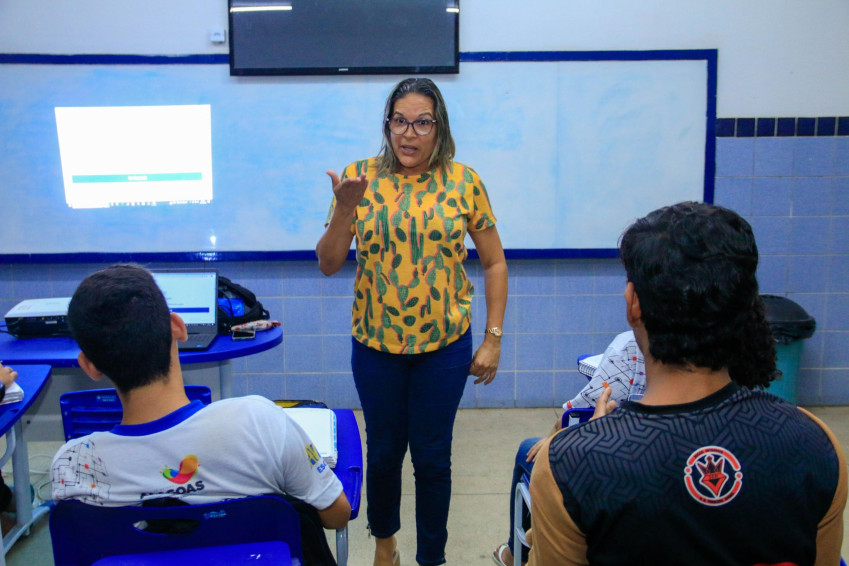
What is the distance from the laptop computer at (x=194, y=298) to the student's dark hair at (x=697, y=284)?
64.3 inches

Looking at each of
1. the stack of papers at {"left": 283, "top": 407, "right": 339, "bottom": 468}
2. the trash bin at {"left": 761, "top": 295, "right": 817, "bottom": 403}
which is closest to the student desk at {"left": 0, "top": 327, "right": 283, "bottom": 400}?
the stack of papers at {"left": 283, "top": 407, "right": 339, "bottom": 468}

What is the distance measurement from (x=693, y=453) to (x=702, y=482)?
0.11 feet

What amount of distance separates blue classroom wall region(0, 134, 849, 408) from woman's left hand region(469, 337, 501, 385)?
149 cm

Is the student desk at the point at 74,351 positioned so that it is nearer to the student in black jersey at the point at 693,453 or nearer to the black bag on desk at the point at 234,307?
the black bag on desk at the point at 234,307

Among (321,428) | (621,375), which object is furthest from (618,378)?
(321,428)

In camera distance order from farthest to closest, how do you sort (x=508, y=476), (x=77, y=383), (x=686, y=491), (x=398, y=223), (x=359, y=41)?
(x=359, y=41) → (x=508, y=476) → (x=77, y=383) → (x=398, y=223) → (x=686, y=491)

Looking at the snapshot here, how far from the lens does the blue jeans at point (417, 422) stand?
1.77m

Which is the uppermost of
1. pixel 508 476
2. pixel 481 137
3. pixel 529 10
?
pixel 529 10

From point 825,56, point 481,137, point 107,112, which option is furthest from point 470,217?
point 825,56

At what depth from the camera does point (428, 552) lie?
1.90 metres

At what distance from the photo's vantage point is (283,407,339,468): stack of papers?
131 cm

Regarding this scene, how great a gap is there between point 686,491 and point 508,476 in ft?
6.76

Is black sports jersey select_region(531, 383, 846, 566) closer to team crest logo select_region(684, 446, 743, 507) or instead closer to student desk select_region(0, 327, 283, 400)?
team crest logo select_region(684, 446, 743, 507)

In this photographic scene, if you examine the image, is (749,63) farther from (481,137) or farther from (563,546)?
(563,546)
